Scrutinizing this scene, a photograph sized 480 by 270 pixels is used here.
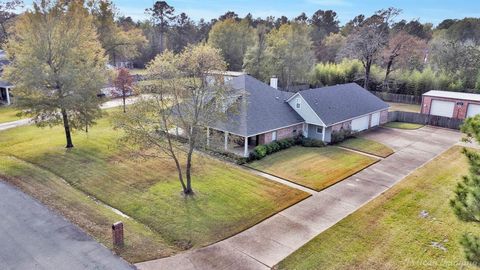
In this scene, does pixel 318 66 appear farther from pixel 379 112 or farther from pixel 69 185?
pixel 69 185

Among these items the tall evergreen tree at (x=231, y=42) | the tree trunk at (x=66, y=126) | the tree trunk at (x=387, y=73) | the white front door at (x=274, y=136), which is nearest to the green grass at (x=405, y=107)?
the tree trunk at (x=387, y=73)

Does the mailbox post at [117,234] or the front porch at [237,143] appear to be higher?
the front porch at [237,143]

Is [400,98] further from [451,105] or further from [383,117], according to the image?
[383,117]

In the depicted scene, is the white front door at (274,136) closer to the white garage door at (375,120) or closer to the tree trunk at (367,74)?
the white garage door at (375,120)

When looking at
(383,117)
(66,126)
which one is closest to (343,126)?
Answer: (383,117)

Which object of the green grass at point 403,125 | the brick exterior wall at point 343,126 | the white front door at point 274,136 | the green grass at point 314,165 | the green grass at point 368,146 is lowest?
the green grass at point 314,165

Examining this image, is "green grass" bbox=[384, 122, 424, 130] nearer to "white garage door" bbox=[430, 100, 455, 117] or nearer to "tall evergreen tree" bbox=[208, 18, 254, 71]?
"white garage door" bbox=[430, 100, 455, 117]
